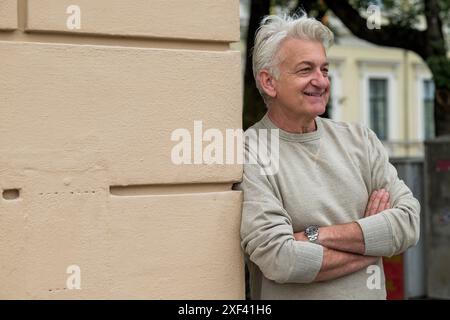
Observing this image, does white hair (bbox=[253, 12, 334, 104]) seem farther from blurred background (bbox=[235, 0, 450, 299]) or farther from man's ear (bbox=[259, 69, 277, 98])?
blurred background (bbox=[235, 0, 450, 299])

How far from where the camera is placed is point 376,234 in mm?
3406

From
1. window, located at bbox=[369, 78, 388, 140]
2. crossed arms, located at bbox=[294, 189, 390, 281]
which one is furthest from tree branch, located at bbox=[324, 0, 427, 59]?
window, located at bbox=[369, 78, 388, 140]

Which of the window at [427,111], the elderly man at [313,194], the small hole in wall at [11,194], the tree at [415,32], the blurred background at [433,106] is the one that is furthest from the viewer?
the window at [427,111]

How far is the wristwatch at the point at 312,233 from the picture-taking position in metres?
3.37

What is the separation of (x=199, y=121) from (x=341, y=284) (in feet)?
2.74

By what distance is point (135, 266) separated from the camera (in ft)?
11.0

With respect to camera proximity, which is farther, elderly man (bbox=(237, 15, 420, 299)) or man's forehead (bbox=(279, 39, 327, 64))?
man's forehead (bbox=(279, 39, 327, 64))

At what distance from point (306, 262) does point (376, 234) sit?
320 mm

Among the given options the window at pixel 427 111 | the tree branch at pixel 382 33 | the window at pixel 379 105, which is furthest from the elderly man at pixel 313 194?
the window at pixel 427 111

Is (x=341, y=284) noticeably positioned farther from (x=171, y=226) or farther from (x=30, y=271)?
(x=30, y=271)

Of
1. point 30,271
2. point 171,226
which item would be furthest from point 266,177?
point 30,271

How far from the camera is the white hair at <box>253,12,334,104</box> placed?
3.51m

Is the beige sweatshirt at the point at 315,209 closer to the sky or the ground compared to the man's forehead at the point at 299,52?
closer to the ground

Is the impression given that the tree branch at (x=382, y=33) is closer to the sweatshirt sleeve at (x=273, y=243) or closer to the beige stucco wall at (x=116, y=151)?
the beige stucco wall at (x=116, y=151)
